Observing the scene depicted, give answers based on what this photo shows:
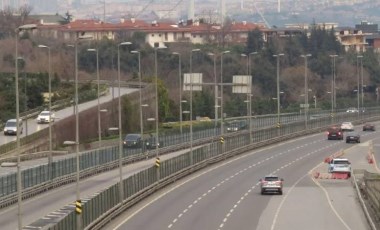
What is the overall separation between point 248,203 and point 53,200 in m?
9.05

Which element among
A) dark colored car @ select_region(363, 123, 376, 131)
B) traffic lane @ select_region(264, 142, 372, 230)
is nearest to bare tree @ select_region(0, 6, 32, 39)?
dark colored car @ select_region(363, 123, 376, 131)

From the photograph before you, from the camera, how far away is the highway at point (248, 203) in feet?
179

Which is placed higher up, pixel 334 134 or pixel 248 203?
pixel 334 134

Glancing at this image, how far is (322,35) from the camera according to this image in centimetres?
19962

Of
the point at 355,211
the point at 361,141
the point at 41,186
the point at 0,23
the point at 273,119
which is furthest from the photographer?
the point at 0,23

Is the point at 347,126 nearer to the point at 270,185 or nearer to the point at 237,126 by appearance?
the point at 237,126

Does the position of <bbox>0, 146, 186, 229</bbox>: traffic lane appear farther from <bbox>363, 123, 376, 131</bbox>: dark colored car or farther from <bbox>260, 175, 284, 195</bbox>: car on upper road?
<bbox>363, 123, 376, 131</bbox>: dark colored car

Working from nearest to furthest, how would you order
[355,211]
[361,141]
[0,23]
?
[355,211]
[361,141]
[0,23]

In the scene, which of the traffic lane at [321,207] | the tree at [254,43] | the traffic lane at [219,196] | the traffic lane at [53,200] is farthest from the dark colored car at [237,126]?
the tree at [254,43]

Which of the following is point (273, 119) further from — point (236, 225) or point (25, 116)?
point (236, 225)

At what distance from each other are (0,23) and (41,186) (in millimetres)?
125574

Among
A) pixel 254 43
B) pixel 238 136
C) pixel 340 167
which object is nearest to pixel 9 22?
pixel 254 43

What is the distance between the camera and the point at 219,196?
218 feet

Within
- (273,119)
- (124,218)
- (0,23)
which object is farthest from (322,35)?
(124,218)
